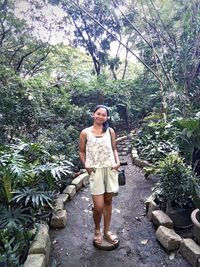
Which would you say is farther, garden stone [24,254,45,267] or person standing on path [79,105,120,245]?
person standing on path [79,105,120,245]

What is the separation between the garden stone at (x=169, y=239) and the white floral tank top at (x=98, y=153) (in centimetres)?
107

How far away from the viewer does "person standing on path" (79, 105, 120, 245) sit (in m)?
2.93

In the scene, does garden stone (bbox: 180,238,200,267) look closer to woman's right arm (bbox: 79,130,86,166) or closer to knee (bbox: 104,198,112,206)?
knee (bbox: 104,198,112,206)

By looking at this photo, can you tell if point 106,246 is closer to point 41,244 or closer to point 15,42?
point 41,244

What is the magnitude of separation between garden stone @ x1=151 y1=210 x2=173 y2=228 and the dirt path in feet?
0.45

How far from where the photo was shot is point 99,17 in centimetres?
1239

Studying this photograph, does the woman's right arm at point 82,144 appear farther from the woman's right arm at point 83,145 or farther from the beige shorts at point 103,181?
the beige shorts at point 103,181

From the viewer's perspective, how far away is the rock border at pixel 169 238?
2729 millimetres

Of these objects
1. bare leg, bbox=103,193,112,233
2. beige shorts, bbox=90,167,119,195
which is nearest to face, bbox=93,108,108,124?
beige shorts, bbox=90,167,119,195

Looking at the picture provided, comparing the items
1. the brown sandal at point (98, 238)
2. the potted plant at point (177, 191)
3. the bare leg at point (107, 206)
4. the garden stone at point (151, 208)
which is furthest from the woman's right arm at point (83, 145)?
the garden stone at point (151, 208)

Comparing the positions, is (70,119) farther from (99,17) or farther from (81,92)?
(99,17)

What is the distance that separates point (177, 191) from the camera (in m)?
3.41

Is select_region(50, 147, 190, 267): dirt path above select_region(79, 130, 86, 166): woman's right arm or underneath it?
underneath

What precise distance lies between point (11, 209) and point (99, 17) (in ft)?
37.5
